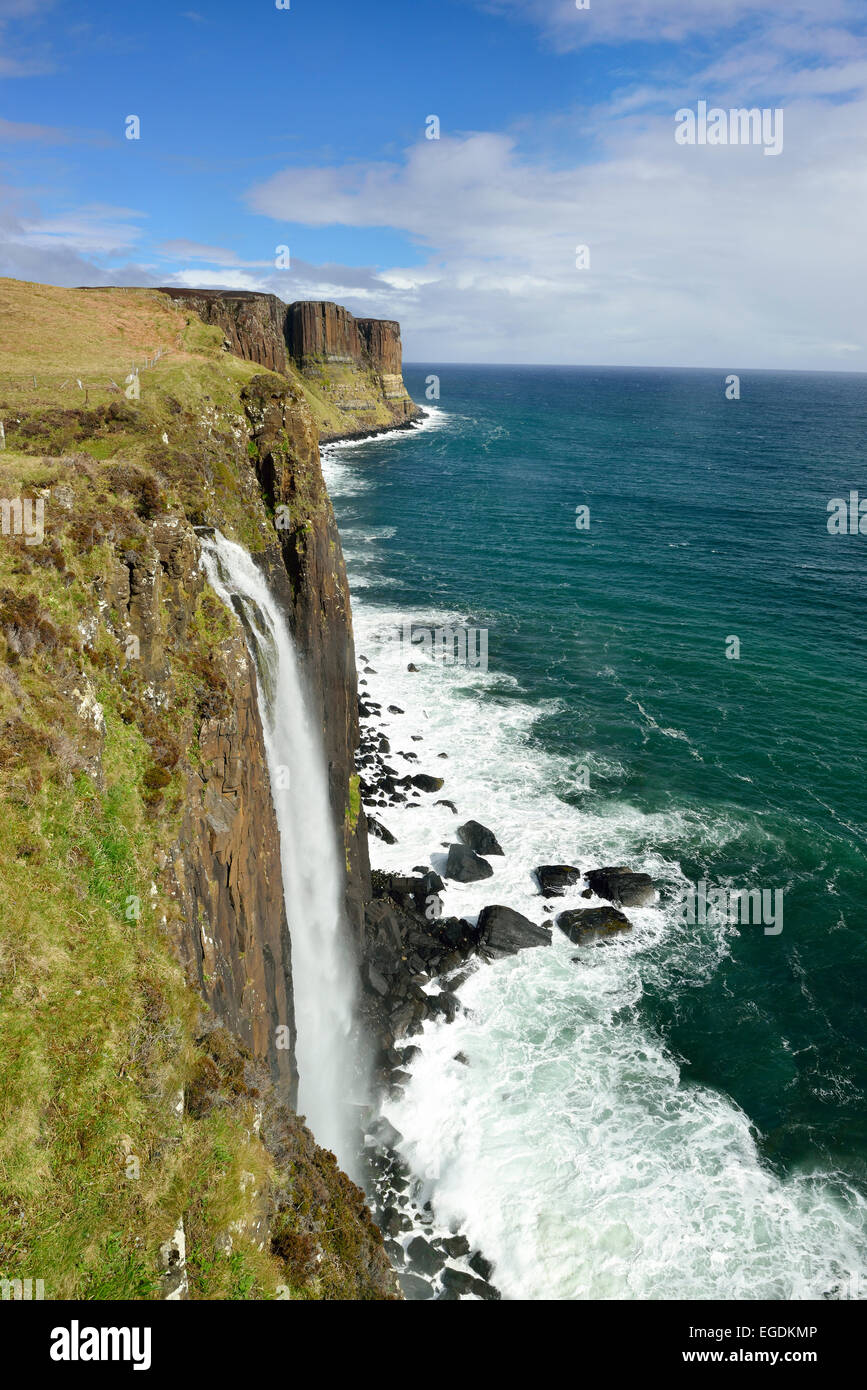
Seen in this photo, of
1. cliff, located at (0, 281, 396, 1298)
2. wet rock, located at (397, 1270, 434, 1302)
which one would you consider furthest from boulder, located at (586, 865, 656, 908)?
wet rock, located at (397, 1270, 434, 1302)

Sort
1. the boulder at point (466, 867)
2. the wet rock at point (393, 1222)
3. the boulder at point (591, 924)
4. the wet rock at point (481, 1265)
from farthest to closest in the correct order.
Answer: the boulder at point (466, 867) < the boulder at point (591, 924) < the wet rock at point (393, 1222) < the wet rock at point (481, 1265)

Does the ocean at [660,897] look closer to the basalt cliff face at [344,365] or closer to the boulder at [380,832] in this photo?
the boulder at [380,832]

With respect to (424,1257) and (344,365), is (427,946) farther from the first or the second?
(344,365)

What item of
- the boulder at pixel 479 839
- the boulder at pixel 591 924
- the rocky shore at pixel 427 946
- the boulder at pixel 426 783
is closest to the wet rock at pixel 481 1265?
the rocky shore at pixel 427 946

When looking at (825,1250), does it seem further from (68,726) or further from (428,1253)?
(68,726)
